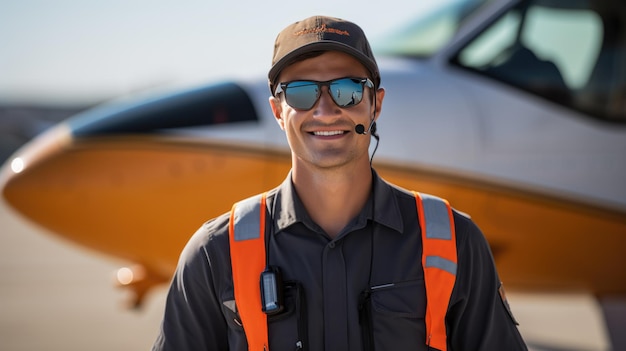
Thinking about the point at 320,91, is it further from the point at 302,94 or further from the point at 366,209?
the point at 366,209

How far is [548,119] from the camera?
4.80 metres

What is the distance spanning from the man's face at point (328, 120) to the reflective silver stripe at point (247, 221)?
0.21 m

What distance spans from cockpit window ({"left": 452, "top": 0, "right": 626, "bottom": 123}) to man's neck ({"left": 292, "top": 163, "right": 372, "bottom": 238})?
3035 mm

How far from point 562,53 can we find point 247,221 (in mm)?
3746

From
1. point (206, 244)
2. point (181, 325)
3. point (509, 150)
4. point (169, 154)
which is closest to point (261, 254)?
point (206, 244)

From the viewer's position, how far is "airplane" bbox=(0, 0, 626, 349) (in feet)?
15.1

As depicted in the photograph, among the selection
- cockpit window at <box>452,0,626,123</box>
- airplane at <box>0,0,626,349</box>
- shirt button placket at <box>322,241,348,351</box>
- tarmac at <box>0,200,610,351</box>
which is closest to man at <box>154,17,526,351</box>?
shirt button placket at <box>322,241,348,351</box>

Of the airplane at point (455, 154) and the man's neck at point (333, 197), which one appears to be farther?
the airplane at point (455, 154)

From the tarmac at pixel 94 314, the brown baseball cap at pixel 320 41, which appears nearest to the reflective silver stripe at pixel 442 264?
the brown baseball cap at pixel 320 41

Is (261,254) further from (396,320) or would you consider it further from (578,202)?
(578,202)

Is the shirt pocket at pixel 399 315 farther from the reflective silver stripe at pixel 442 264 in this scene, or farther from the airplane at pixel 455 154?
the airplane at pixel 455 154

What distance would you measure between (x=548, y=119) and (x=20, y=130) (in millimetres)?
11479

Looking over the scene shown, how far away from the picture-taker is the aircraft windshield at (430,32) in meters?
5.13

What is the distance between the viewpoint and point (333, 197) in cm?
211
